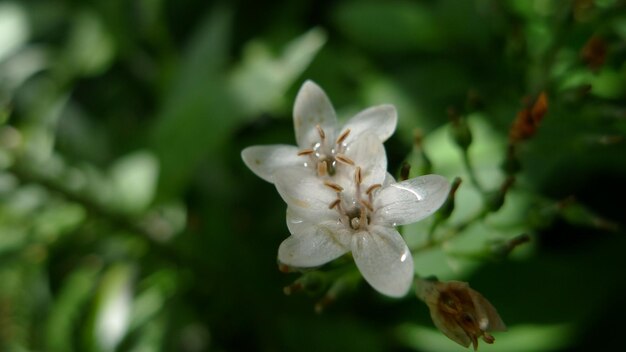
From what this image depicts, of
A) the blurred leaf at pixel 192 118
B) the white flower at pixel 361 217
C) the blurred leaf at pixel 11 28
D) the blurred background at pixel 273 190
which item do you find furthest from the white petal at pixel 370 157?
the blurred leaf at pixel 11 28

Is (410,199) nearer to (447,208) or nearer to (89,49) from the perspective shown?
(447,208)

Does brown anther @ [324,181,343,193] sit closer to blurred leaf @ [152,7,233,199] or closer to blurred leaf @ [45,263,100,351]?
blurred leaf @ [152,7,233,199]

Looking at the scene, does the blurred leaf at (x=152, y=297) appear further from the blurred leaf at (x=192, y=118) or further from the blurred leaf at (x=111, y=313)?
the blurred leaf at (x=192, y=118)

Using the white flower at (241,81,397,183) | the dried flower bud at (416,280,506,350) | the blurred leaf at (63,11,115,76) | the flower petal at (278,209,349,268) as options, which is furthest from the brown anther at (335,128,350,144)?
the blurred leaf at (63,11,115,76)

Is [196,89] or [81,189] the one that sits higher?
[196,89]

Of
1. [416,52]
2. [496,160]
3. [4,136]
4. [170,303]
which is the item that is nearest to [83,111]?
[4,136]

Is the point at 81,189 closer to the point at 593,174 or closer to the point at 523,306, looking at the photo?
the point at 523,306
